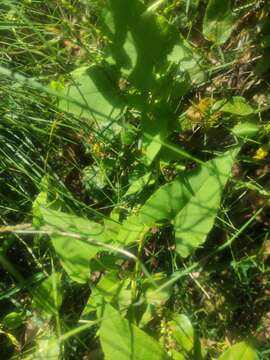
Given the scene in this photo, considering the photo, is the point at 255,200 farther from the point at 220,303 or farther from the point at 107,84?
the point at 107,84

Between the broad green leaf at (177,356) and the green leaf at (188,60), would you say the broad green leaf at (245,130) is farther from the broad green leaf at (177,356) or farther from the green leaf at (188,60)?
the broad green leaf at (177,356)

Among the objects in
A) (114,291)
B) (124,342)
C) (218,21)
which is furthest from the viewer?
(218,21)

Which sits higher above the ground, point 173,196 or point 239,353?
point 173,196

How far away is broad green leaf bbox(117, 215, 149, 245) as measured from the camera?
40.0 inches

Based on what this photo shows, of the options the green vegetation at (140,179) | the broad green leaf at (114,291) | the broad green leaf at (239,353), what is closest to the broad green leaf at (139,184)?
the green vegetation at (140,179)

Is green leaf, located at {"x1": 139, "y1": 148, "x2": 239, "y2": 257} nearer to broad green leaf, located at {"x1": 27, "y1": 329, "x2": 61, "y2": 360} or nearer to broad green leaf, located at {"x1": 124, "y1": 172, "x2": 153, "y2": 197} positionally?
broad green leaf, located at {"x1": 124, "y1": 172, "x2": 153, "y2": 197}

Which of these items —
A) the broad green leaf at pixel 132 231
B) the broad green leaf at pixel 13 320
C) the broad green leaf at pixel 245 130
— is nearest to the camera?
the broad green leaf at pixel 132 231

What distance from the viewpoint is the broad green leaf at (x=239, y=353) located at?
1.01 m

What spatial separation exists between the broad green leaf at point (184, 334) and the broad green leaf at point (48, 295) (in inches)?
11.6

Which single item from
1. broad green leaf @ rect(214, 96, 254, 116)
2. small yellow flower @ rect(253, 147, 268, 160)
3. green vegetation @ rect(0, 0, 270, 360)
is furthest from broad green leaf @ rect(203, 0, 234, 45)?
small yellow flower @ rect(253, 147, 268, 160)

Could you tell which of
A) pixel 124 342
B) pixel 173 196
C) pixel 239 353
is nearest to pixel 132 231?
pixel 173 196

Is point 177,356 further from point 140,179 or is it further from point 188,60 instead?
point 188,60

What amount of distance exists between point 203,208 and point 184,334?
0.32 meters

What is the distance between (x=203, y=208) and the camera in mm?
980
